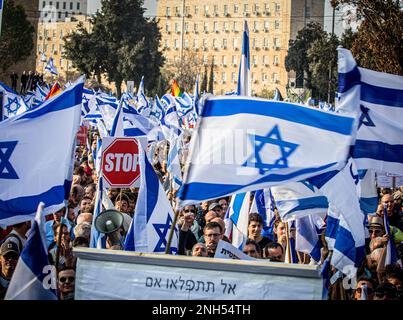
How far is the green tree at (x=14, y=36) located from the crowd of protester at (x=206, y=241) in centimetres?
5314

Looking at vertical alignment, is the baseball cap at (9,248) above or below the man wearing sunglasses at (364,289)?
above

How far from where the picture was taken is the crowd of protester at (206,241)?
7.53 m

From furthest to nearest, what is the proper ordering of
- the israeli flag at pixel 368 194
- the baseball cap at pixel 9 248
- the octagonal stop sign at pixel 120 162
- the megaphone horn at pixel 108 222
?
1. the octagonal stop sign at pixel 120 162
2. the israeli flag at pixel 368 194
3. the megaphone horn at pixel 108 222
4. the baseball cap at pixel 9 248

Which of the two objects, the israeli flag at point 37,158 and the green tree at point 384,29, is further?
the green tree at point 384,29

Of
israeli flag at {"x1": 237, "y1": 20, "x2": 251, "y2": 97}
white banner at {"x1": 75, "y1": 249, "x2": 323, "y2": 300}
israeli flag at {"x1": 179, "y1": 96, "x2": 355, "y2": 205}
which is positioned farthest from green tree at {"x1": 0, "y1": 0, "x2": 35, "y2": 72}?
white banner at {"x1": 75, "y1": 249, "x2": 323, "y2": 300}

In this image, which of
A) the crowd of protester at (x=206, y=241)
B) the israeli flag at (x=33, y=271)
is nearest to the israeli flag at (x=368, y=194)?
the crowd of protester at (x=206, y=241)

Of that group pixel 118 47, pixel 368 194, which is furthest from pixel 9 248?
pixel 118 47

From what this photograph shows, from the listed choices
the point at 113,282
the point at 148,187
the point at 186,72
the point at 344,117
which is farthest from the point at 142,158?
the point at 186,72

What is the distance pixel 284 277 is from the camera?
527 cm

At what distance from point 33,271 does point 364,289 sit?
3040 millimetres

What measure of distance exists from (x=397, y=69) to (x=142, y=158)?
13.5m

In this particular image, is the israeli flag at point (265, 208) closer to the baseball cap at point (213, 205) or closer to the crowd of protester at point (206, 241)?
the crowd of protester at point (206, 241)

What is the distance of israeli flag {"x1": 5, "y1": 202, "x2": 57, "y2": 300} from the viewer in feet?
17.6

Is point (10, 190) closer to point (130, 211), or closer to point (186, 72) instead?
point (130, 211)
